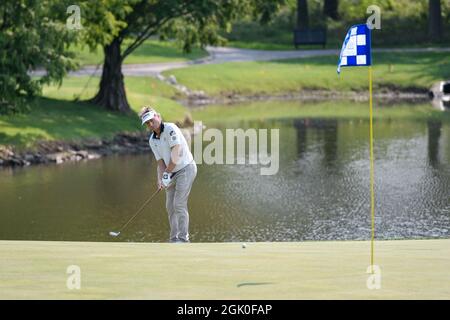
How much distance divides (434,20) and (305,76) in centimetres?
1223

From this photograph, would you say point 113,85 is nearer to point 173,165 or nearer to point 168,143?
point 173,165

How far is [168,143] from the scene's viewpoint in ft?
59.7

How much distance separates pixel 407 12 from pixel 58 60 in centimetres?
4411

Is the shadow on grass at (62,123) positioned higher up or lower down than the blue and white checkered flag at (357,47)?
lower down

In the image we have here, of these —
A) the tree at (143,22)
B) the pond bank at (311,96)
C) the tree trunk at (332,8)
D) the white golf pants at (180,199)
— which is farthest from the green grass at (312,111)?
the white golf pants at (180,199)

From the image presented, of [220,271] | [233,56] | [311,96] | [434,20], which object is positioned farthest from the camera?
[434,20]

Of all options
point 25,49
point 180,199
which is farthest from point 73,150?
point 180,199

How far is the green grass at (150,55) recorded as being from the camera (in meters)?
67.9

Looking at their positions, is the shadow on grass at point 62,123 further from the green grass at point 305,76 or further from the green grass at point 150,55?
the green grass at point 150,55

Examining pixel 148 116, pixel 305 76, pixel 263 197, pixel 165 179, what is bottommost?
pixel 305 76

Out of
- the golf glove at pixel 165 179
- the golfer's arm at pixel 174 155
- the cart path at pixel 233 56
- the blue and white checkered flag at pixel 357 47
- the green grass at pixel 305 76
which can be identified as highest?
the blue and white checkered flag at pixel 357 47

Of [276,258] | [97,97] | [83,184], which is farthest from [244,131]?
[276,258]

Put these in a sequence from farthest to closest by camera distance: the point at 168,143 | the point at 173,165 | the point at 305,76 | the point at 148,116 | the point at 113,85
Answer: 1. the point at 305,76
2. the point at 113,85
3. the point at 173,165
4. the point at 168,143
5. the point at 148,116

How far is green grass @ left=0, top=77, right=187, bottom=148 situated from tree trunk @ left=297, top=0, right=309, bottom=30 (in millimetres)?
24020
